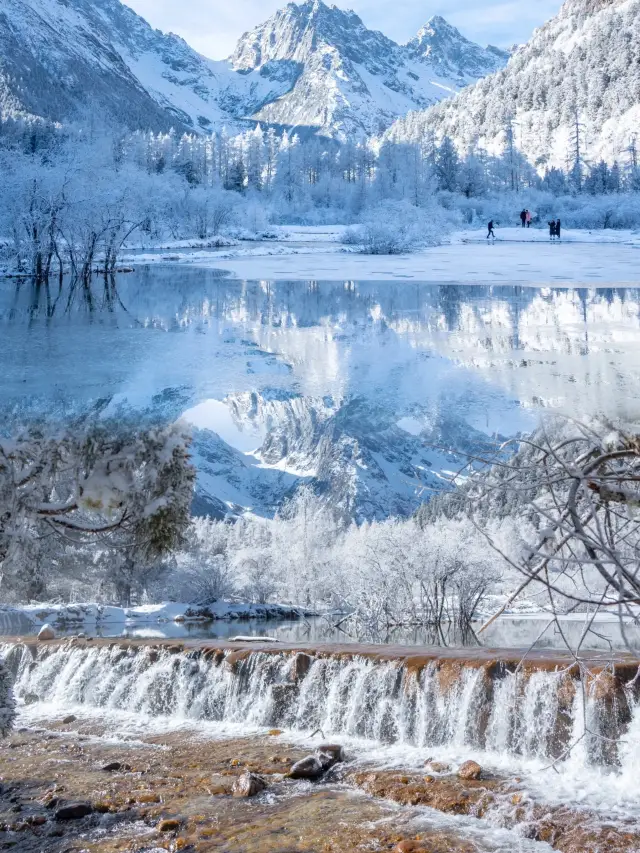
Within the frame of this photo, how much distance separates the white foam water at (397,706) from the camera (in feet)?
24.3

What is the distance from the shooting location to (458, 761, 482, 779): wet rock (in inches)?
281

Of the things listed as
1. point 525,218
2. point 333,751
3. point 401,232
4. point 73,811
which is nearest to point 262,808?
point 73,811

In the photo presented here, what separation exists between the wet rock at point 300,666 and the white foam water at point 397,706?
0.04 metres

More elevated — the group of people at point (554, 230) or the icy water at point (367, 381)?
the group of people at point (554, 230)

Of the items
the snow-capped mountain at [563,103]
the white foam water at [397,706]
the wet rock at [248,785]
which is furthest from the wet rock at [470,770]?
the snow-capped mountain at [563,103]

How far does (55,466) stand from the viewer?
5.80 meters

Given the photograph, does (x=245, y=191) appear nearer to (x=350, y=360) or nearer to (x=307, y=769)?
(x=350, y=360)

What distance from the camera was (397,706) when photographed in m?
9.06

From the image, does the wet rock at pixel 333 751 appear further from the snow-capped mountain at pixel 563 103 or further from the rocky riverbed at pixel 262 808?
the snow-capped mountain at pixel 563 103

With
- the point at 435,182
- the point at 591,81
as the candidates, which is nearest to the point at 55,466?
the point at 435,182

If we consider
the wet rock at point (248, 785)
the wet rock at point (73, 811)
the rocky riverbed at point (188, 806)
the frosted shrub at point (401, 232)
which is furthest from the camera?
the frosted shrub at point (401, 232)

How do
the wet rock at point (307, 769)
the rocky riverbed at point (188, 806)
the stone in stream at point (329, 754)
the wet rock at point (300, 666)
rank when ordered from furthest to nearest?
the wet rock at point (300, 666) < the stone in stream at point (329, 754) < the wet rock at point (307, 769) < the rocky riverbed at point (188, 806)

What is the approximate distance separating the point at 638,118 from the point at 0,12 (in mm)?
137085

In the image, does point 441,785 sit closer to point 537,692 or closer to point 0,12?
point 537,692
